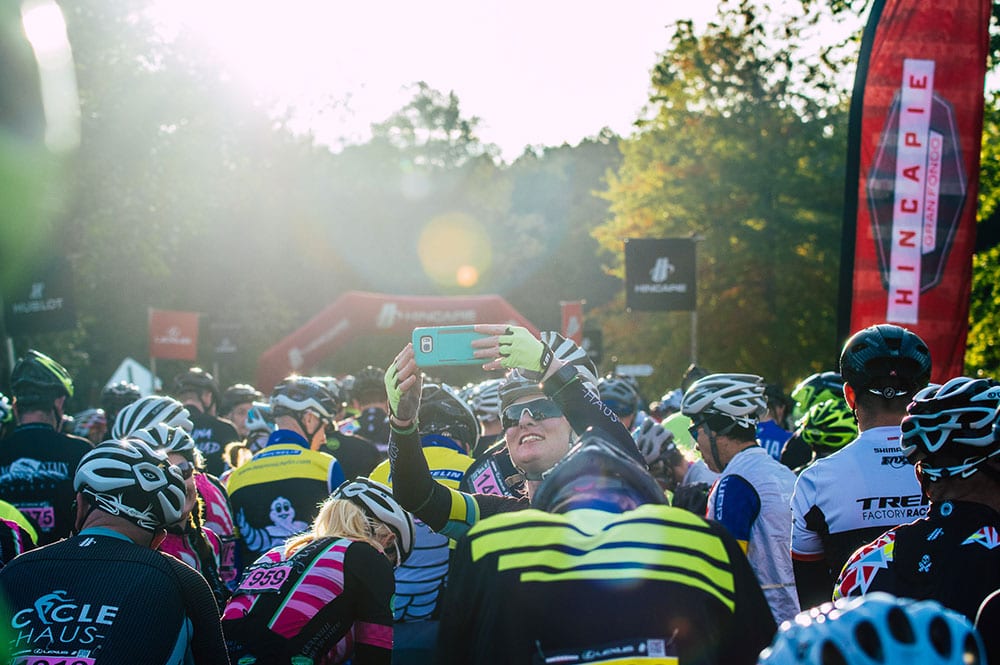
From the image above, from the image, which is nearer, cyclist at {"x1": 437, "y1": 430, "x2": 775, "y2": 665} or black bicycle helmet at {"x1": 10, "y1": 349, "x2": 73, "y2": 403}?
cyclist at {"x1": 437, "y1": 430, "x2": 775, "y2": 665}

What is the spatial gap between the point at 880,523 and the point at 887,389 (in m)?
0.58

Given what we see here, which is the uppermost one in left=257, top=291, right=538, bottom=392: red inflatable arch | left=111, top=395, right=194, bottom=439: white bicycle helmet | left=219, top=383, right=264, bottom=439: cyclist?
left=111, top=395, right=194, bottom=439: white bicycle helmet

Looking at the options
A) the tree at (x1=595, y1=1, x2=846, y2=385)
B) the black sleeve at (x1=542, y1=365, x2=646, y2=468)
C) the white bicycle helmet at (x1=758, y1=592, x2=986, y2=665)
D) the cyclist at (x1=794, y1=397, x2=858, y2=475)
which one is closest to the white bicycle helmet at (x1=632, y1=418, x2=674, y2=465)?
the cyclist at (x1=794, y1=397, x2=858, y2=475)

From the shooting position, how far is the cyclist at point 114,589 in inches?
135

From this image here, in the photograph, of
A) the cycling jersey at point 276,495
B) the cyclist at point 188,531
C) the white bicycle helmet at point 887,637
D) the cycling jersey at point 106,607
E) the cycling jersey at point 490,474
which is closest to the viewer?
the white bicycle helmet at point 887,637

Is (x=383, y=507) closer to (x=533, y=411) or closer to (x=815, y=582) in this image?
(x=533, y=411)

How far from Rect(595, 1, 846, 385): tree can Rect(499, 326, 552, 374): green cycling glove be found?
28.8 metres

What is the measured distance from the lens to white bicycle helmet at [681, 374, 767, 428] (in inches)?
196

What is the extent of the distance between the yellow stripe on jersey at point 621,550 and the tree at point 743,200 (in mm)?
30101

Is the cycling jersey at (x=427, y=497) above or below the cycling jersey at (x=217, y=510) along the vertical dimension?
above

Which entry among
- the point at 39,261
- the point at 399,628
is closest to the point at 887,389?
the point at 399,628

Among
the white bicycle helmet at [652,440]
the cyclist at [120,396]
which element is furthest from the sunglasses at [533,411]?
the cyclist at [120,396]

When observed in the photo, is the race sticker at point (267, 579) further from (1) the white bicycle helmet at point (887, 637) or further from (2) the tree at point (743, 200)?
(2) the tree at point (743, 200)

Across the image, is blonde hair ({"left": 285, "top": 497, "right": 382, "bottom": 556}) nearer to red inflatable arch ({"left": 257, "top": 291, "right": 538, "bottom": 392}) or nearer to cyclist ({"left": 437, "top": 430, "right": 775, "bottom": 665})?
cyclist ({"left": 437, "top": 430, "right": 775, "bottom": 665})
